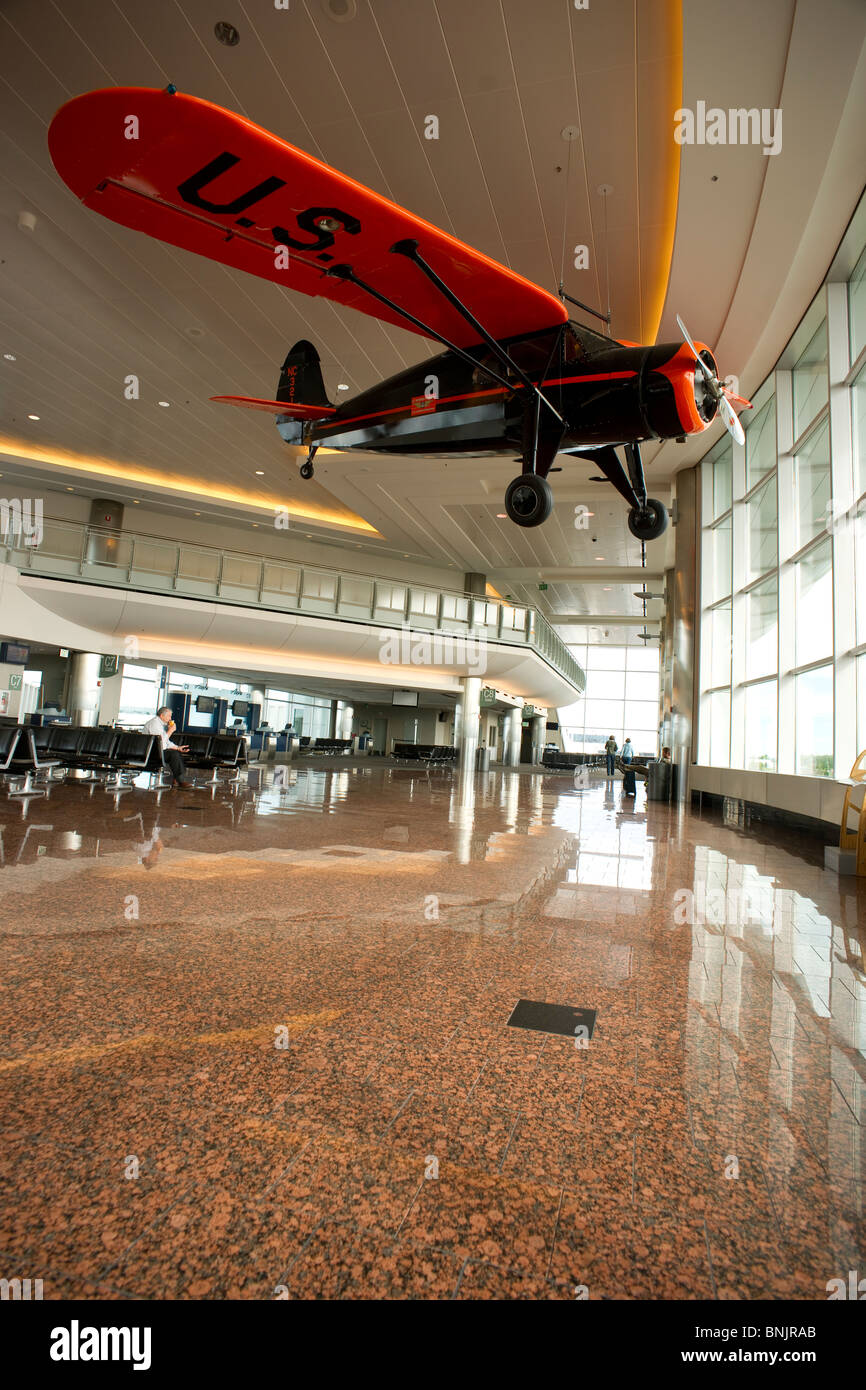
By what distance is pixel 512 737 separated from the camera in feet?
122

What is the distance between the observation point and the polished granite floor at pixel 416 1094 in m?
1.40

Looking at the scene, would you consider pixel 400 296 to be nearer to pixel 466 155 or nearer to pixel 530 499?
pixel 530 499

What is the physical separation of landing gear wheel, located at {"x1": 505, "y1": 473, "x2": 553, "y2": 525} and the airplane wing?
4.80ft

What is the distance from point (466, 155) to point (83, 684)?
54.3 feet

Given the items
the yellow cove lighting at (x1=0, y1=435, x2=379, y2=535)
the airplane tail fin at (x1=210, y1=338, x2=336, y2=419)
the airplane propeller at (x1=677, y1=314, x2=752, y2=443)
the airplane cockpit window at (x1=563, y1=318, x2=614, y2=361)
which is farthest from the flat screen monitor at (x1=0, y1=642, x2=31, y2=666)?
the airplane propeller at (x1=677, y1=314, x2=752, y2=443)

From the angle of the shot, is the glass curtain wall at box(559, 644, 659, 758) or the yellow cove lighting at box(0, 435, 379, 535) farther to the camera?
the glass curtain wall at box(559, 644, 659, 758)

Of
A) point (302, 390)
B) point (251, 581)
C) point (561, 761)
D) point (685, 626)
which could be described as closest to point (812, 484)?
point (685, 626)

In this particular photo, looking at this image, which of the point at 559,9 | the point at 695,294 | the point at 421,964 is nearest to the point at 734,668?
the point at 695,294

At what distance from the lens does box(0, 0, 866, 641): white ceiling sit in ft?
22.2

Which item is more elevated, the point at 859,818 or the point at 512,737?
the point at 512,737

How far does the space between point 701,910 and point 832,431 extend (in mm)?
6778

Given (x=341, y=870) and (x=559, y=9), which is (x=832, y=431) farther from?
(x=341, y=870)

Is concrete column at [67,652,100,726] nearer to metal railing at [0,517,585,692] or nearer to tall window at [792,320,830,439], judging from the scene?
metal railing at [0,517,585,692]

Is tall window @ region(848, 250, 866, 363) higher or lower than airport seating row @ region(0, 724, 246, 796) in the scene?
higher
